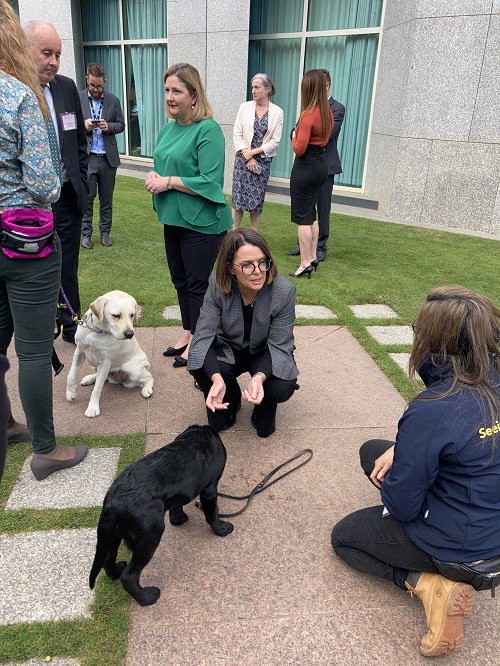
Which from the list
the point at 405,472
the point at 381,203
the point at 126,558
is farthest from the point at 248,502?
the point at 381,203

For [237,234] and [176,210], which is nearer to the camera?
[237,234]

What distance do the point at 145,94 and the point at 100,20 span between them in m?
2.25

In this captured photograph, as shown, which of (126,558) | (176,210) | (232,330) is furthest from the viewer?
(176,210)

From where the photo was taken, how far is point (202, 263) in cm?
404

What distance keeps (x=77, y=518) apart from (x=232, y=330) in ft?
4.55

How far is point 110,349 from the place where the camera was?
3531 millimetres

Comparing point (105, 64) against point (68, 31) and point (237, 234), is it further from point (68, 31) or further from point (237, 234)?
point (237, 234)

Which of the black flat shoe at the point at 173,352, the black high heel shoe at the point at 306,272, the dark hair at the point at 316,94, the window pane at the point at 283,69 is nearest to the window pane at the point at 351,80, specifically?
the window pane at the point at 283,69

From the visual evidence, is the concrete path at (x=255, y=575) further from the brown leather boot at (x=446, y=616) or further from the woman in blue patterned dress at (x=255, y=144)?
the woman in blue patterned dress at (x=255, y=144)

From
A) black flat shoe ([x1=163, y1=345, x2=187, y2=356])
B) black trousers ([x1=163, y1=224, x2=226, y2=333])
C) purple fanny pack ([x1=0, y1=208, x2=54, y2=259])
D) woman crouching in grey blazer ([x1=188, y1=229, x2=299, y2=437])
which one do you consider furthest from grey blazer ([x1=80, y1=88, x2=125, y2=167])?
purple fanny pack ([x1=0, y1=208, x2=54, y2=259])

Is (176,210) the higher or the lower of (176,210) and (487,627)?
the higher

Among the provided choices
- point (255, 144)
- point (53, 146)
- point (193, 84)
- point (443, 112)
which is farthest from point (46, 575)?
point (443, 112)

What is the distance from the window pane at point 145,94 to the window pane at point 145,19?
29 cm

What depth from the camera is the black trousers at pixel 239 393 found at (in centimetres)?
324
